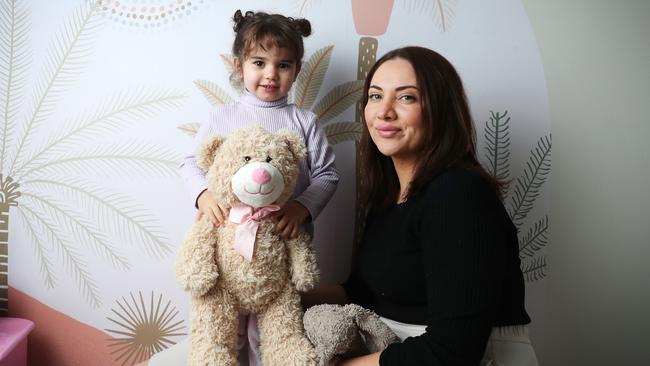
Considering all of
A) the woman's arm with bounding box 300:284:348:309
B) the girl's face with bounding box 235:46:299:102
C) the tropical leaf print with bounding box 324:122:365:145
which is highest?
the girl's face with bounding box 235:46:299:102

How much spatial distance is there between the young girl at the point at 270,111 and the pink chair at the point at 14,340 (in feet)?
1.34

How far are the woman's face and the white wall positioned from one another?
637 millimetres

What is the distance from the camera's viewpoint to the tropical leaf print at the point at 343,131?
1.44 meters

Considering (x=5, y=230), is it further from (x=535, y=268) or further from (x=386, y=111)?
(x=535, y=268)

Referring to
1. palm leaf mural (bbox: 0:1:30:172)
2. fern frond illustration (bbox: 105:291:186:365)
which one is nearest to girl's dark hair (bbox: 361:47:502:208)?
fern frond illustration (bbox: 105:291:186:365)

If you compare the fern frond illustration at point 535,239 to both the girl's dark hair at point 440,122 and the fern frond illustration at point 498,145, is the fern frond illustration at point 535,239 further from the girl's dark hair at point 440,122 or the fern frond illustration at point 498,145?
the girl's dark hair at point 440,122

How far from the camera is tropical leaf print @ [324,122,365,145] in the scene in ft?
4.74

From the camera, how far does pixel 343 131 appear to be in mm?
1447

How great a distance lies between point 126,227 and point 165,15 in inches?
25.3

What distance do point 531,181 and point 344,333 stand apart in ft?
2.88

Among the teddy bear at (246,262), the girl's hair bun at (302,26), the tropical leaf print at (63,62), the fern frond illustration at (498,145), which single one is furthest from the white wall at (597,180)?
the tropical leaf print at (63,62)

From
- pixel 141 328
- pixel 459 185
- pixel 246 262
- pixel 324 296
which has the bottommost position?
pixel 141 328

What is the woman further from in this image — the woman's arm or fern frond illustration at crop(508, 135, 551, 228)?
fern frond illustration at crop(508, 135, 551, 228)

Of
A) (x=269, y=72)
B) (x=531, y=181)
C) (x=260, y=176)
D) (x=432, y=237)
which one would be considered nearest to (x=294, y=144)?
(x=260, y=176)
